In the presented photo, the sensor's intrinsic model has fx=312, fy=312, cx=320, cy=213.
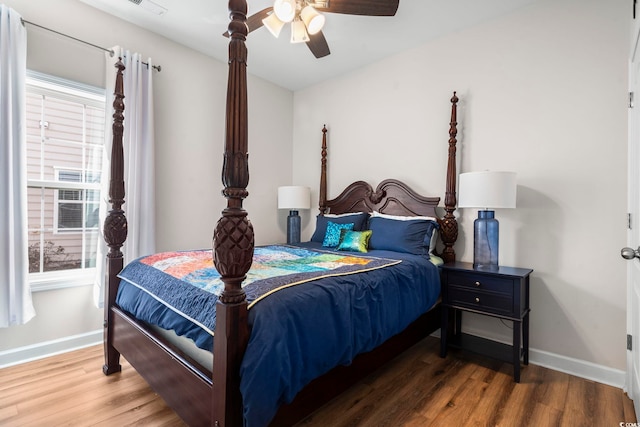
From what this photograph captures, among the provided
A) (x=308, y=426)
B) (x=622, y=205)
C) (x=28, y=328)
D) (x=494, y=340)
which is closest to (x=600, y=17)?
(x=622, y=205)

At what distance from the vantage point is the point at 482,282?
2334 millimetres

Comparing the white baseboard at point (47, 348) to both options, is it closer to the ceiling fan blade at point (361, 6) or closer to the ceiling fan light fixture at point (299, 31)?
the ceiling fan light fixture at point (299, 31)

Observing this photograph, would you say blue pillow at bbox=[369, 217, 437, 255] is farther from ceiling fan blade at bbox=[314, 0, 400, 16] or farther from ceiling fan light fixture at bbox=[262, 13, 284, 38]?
ceiling fan light fixture at bbox=[262, 13, 284, 38]

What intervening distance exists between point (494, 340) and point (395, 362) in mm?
943

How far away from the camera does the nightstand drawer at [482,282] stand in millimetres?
2222

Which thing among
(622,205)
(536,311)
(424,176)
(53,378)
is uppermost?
(424,176)

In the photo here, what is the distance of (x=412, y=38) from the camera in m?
3.08

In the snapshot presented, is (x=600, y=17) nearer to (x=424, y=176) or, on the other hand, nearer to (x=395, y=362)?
(x=424, y=176)

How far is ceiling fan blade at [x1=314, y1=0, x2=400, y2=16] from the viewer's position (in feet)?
6.36

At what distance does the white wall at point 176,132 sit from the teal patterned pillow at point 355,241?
58.4 inches

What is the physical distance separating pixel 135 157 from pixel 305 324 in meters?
2.40

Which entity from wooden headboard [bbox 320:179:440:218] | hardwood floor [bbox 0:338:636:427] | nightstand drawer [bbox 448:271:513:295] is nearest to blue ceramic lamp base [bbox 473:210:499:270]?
nightstand drawer [bbox 448:271:513:295]

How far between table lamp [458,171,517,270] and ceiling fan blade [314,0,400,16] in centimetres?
129

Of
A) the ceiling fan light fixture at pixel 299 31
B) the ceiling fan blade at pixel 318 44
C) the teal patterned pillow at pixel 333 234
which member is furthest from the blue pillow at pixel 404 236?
the ceiling fan light fixture at pixel 299 31
